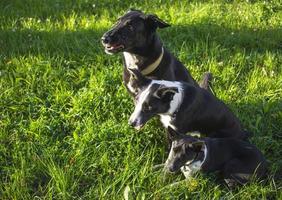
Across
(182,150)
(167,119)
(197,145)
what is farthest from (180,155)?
(167,119)

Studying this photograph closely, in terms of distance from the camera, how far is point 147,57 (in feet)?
14.1

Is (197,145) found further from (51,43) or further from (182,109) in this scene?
(51,43)

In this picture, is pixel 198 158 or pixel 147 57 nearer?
pixel 198 158

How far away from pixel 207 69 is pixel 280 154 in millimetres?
1560

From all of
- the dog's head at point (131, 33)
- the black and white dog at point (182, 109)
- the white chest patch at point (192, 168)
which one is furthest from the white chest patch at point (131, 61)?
the white chest patch at point (192, 168)

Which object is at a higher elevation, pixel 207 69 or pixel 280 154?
pixel 207 69

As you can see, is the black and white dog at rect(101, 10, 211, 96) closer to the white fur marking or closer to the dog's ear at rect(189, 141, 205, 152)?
the white fur marking

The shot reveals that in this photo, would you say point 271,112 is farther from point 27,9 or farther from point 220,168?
point 27,9

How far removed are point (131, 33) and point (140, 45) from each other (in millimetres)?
149

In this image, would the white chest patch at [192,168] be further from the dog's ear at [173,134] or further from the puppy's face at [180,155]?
the dog's ear at [173,134]

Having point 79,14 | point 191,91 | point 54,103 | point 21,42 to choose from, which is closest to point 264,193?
point 191,91

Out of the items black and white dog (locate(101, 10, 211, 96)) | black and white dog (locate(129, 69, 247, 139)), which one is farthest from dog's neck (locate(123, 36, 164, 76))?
black and white dog (locate(129, 69, 247, 139))

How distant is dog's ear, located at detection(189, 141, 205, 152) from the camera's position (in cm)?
359

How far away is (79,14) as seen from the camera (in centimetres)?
686
